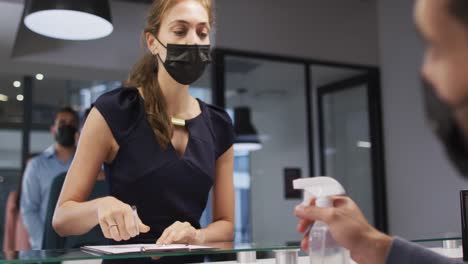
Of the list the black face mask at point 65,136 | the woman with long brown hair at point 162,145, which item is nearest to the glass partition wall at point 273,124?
the black face mask at point 65,136

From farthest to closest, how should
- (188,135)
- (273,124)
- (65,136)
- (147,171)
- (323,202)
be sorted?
(273,124), (65,136), (188,135), (147,171), (323,202)

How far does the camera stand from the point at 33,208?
138 inches

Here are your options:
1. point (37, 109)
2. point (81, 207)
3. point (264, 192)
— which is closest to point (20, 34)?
point (37, 109)

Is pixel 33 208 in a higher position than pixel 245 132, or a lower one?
lower

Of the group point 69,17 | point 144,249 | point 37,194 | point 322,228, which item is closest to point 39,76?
point 37,194

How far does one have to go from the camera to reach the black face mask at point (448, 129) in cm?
42

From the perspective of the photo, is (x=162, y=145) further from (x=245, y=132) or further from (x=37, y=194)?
(x=245, y=132)

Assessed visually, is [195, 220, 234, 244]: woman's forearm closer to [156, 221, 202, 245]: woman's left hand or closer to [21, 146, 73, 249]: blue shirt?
[156, 221, 202, 245]: woman's left hand

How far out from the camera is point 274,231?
17.1 ft

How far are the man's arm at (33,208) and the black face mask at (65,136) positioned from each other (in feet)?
0.86

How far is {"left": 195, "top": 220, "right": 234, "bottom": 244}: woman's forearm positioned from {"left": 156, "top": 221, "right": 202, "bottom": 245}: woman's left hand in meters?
0.08

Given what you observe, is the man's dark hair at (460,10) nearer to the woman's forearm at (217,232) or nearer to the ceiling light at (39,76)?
the woman's forearm at (217,232)

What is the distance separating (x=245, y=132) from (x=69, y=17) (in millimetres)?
2391

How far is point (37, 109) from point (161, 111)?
13.8 ft
